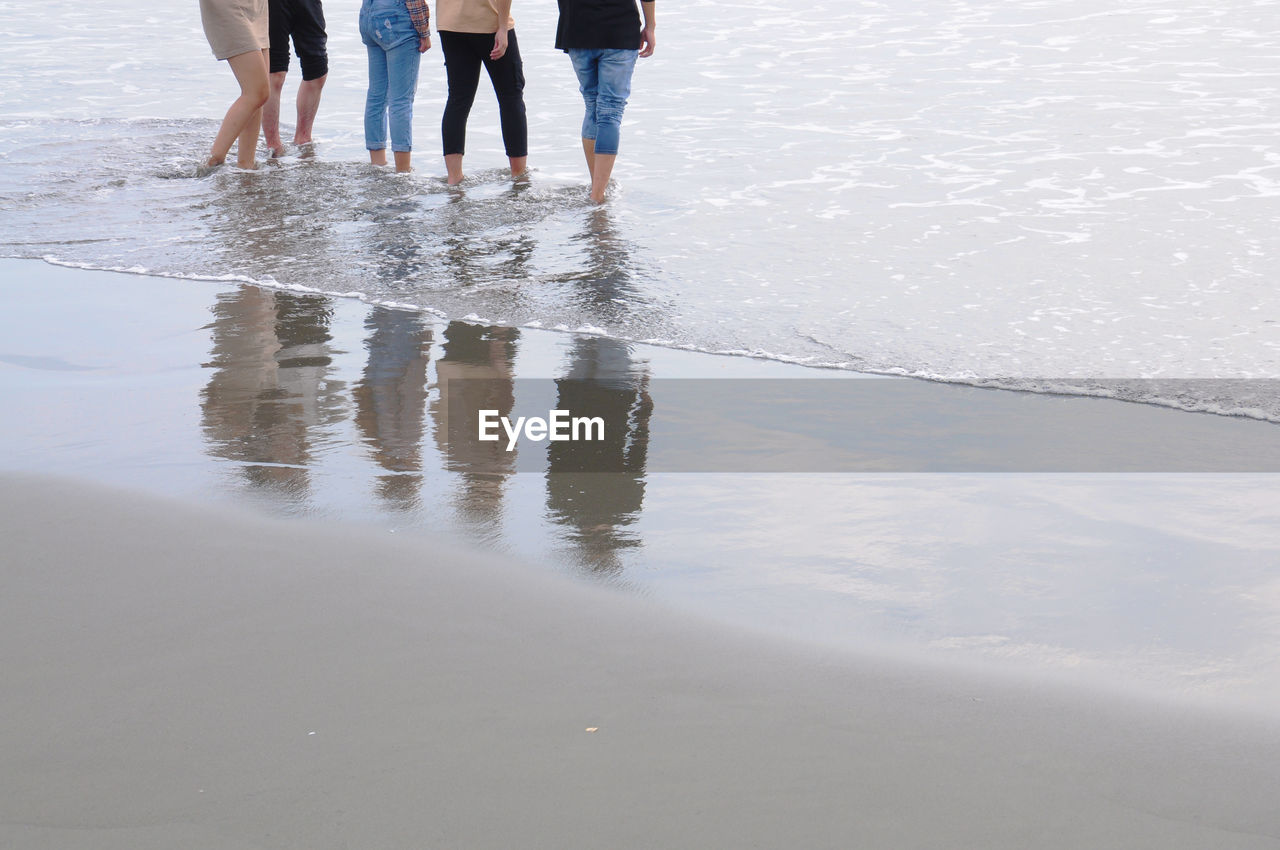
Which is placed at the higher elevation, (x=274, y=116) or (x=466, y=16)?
(x=466, y=16)

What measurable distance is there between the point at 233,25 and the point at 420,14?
1097 mm

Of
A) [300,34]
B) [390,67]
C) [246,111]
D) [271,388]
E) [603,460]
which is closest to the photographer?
[603,460]

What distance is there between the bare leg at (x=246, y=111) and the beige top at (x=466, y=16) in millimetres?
1293

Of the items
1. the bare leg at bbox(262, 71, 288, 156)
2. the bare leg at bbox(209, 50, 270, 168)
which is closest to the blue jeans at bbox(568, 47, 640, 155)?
the bare leg at bbox(209, 50, 270, 168)

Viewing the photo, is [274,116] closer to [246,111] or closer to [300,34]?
[300,34]

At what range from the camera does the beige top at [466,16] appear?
6.20m

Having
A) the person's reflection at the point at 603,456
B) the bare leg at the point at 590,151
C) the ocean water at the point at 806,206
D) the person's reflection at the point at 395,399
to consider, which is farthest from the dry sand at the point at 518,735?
the bare leg at the point at 590,151

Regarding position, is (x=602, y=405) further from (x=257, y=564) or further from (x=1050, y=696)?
(x=1050, y=696)

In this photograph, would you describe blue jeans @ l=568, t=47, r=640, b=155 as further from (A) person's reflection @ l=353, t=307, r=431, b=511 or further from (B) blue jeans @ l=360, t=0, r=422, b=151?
(A) person's reflection @ l=353, t=307, r=431, b=511

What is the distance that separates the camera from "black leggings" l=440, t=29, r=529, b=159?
6.39 metres

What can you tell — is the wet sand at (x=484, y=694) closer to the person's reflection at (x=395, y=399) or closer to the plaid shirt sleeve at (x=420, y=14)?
the person's reflection at (x=395, y=399)

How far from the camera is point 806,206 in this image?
6133mm

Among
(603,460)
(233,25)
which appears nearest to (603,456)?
(603,460)

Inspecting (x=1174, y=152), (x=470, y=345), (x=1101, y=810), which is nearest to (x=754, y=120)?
→ (x=1174, y=152)
